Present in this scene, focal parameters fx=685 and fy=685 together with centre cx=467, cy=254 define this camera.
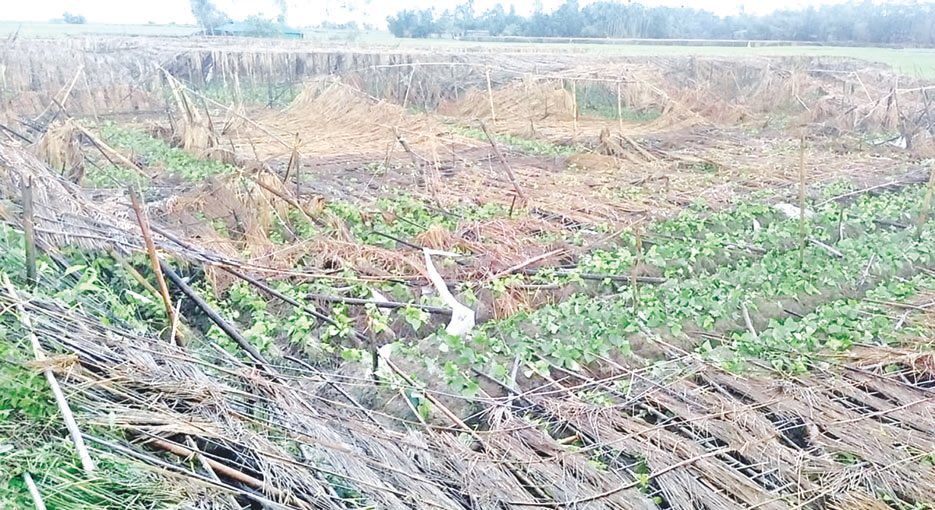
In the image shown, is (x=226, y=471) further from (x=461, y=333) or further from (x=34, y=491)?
(x=461, y=333)

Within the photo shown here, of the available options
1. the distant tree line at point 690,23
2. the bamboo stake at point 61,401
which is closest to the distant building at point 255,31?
the distant tree line at point 690,23

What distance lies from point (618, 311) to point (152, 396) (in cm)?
338

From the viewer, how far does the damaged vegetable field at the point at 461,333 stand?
3119mm

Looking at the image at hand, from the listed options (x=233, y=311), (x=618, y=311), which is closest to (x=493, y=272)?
(x=618, y=311)

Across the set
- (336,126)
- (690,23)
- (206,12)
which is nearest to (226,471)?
(336,126)

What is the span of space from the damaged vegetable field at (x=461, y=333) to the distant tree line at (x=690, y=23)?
2478 centimetres

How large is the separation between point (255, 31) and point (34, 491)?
32.3 meters

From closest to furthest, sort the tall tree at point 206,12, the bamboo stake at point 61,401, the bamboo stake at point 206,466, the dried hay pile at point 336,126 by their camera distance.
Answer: the bamboo stake at point 61,401
the bamboo stake at point 206,466
the dried hay pile at point 336,126
the tall tree at point 206,12

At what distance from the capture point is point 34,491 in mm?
2471

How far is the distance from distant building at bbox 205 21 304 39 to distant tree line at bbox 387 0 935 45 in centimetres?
731

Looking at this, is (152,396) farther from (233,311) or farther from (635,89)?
(635,89)

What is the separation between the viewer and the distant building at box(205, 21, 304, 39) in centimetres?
3155

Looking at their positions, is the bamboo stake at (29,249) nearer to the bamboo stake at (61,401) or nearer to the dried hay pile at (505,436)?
the dried hay pile at (505,436)

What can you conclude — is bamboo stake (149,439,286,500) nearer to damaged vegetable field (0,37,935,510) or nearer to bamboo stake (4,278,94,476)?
damaged vegetable field (0,37,935,510)
